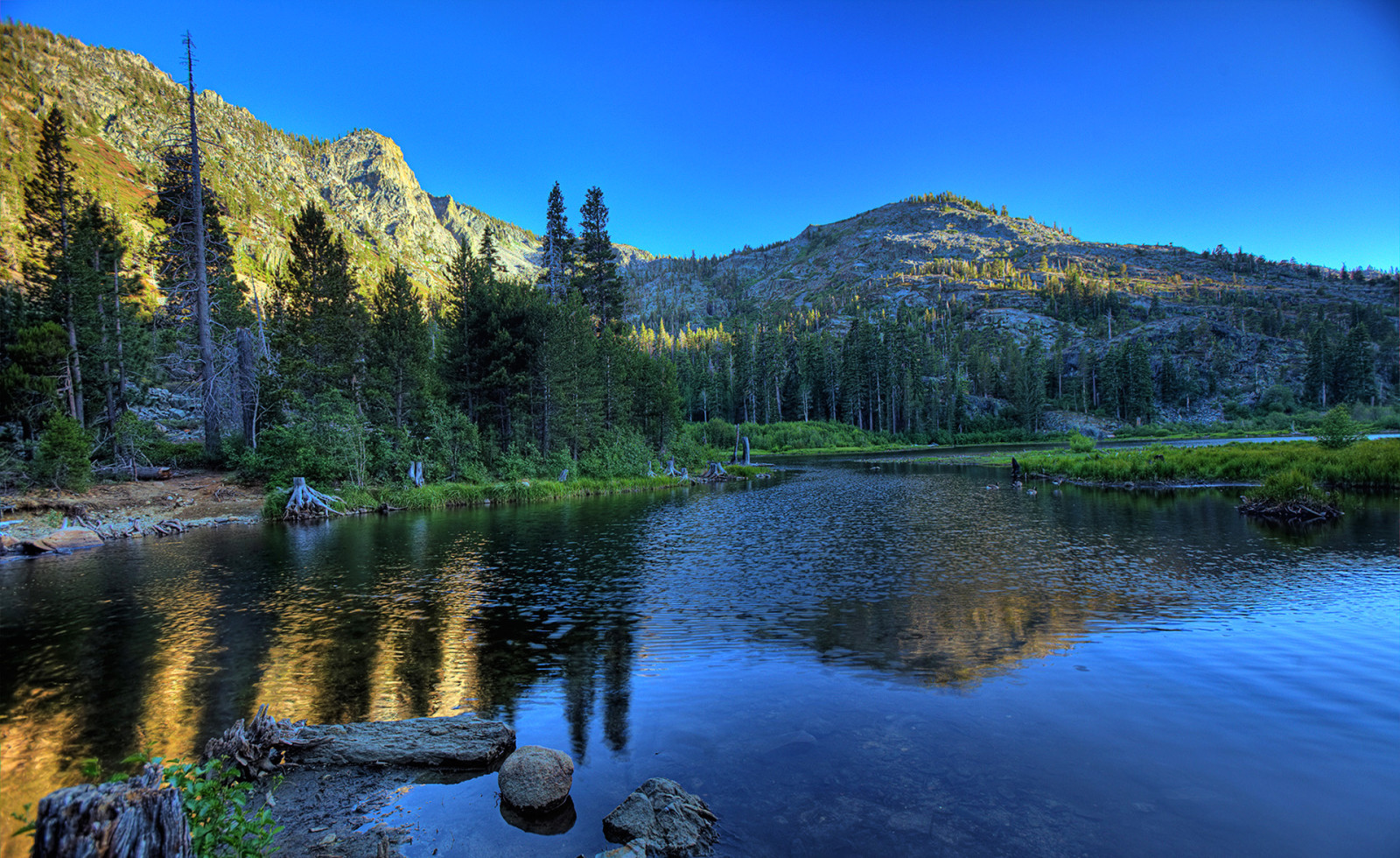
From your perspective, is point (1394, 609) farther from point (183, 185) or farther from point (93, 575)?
point (183, 185)

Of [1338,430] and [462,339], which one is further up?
[462,339]

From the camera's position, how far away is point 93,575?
1700cm

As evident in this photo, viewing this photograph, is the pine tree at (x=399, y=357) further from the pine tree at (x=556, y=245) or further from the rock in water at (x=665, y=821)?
the rock in water at (x=665, y=821)

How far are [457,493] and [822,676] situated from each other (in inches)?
1194

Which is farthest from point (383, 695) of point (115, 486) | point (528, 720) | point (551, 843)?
point (115, 486)

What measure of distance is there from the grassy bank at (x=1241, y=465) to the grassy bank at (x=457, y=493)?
103ft

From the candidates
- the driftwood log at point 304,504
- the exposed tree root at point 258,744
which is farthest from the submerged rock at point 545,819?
the driftwood log at point 304,504

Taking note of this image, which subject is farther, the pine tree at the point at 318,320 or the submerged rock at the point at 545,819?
the pine tree at the point at 318,320

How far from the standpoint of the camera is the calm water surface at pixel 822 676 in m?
6.02

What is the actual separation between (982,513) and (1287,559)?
11626 mm

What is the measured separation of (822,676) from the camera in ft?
31.8

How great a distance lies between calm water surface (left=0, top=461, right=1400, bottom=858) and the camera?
602 cm

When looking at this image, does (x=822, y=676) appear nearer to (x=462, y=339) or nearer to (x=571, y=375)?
(x=571, y=375)

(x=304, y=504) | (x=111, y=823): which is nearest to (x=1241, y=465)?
(x=111, y=823)
